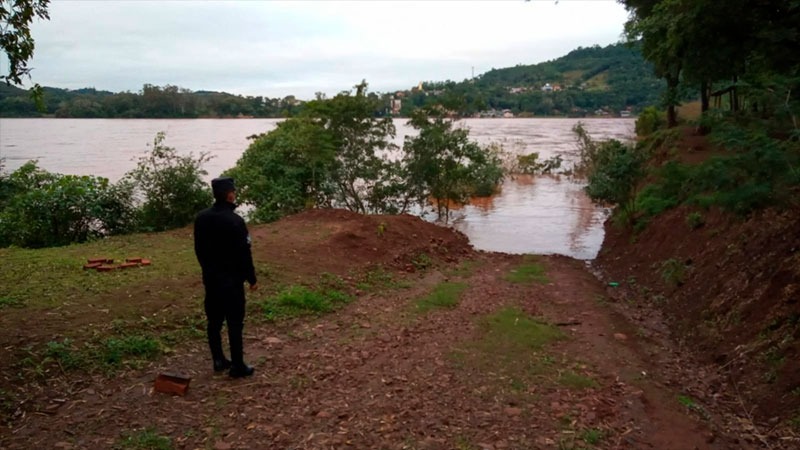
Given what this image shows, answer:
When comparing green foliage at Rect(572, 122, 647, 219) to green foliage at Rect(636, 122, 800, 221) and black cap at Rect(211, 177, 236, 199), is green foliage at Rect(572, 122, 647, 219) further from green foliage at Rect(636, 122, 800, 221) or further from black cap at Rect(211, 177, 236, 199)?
black cap at Rect(211, 177, 236, 199)

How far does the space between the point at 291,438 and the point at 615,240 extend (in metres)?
16.5

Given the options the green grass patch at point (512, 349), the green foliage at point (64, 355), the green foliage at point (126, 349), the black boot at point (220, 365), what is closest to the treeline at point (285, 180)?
the green foliage at point (126, 349)

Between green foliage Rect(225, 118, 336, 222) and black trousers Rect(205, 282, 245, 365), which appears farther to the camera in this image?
green foliage Rect(225, 118, 336, 222)

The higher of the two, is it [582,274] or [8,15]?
[8,15]

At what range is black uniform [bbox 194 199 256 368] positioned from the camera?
19.2ft

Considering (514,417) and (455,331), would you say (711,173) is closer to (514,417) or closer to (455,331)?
(455,331)

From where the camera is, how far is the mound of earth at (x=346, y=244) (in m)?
11.5

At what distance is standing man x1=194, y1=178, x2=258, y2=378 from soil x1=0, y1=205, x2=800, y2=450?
603 millimetres

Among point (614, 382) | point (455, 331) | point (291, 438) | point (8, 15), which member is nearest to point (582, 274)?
point (455, 331)

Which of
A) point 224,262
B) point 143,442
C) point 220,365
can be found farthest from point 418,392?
point 143,442

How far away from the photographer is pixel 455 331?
842 cm

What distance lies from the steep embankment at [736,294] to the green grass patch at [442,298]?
3.46 meters

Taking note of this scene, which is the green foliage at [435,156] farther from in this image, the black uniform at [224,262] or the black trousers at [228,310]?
the black trousers at [228,310]

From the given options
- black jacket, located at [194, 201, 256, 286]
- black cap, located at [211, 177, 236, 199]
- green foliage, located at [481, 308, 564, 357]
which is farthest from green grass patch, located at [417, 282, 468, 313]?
black cap, located at [211, 177, 236, 199]
